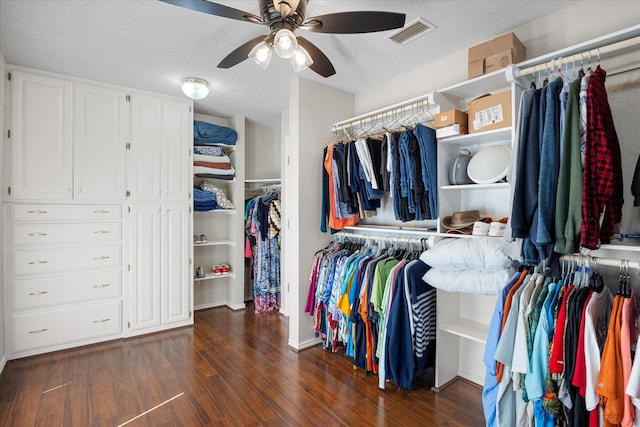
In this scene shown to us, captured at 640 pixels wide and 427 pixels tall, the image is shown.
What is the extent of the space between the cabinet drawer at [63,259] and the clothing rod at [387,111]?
97.7 inches

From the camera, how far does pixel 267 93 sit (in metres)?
3.47

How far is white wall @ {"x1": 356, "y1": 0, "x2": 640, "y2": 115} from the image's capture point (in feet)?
6.04

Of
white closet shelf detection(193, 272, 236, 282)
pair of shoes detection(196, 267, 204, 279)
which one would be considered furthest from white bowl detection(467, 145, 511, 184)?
pair of shoes detection(196, 267, 204, 279)

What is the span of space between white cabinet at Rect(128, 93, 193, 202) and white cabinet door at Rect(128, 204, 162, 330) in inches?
7.3

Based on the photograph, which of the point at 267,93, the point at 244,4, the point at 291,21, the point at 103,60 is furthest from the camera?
the point at 267,93

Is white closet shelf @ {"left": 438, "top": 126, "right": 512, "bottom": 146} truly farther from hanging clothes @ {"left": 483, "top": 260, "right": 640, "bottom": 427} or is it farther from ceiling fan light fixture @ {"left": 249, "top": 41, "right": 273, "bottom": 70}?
ceiling fan light fixture @ {"left": 249, "top": 41, "right": 273, "bottom": 70}

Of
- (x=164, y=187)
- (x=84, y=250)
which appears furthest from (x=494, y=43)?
(x=84, y=250)

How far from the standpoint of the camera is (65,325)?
3021 mm

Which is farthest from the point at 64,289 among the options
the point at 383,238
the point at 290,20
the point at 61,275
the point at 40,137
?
the point at 290,20

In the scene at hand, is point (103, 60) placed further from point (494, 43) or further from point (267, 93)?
point (494, 43)

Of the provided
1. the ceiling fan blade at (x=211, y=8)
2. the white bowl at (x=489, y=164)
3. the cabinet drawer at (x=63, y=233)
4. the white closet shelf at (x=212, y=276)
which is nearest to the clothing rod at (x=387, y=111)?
the white bowl at (x=489, y=164)

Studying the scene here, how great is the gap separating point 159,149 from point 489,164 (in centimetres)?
306

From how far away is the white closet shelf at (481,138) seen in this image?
2091 mm

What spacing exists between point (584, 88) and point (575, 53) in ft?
1.58
